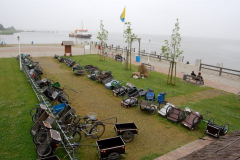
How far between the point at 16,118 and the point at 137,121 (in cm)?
551

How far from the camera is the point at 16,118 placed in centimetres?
842

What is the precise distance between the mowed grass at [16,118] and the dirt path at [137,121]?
2060 millimetres

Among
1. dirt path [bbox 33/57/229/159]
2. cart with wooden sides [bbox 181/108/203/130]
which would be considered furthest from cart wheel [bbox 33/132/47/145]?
cart with wooden sides [bbox 181/108/203/130]

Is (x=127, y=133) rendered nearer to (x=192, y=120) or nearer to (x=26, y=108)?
(x=192, y=120)

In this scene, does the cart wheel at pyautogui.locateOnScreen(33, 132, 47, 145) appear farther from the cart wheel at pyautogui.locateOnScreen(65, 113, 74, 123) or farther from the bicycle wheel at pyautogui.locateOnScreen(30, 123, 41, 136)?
the cart wheel at pyautogui.locateOnScreen(65, 113, 74, 123)

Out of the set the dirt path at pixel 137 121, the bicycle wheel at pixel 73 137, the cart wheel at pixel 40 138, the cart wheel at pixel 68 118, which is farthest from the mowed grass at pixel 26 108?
the cart wheel at pixel 68 118

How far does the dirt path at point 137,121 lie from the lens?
6648mm

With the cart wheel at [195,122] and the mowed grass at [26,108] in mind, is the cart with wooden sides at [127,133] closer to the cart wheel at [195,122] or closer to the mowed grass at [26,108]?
the mowed grass at [26,108]

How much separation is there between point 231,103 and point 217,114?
2.45m

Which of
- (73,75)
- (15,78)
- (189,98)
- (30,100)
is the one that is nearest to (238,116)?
(189,98)

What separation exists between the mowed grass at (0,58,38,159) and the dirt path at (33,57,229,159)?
206 cm

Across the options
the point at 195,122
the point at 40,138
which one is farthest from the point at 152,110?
the point at 40,138

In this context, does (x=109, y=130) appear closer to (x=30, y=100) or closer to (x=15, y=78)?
(x=30, y=100)

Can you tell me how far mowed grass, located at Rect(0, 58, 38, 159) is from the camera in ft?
20.4
